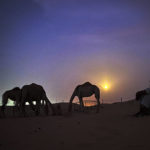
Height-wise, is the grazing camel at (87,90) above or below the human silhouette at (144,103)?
above

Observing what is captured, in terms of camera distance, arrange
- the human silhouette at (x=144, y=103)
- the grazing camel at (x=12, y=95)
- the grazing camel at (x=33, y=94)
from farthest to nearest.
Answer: the grazing camel at (x=12, y=95), the grazing camel at (x=33, y=94), the human silhouette at (x=144, y=103)

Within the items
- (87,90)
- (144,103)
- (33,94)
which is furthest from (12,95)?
(144,103)

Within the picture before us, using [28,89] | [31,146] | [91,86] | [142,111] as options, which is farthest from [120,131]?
[91,86]

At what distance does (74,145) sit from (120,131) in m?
2.05

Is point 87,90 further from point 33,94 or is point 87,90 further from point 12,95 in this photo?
point 12,95

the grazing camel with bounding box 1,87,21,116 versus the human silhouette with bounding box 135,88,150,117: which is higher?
the grazing camel with bounding box 1,87,21,116

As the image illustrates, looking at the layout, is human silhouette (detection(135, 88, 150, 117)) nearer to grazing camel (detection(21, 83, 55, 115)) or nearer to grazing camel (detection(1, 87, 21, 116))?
grazing camel (detection(21, 83, 55, 115))

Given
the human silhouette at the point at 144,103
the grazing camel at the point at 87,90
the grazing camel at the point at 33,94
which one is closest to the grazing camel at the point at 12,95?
the grazing camel at the point at 33,94

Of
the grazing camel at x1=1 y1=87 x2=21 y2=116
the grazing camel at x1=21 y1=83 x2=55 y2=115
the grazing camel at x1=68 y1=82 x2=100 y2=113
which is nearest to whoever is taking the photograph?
the grazing camel at x1=21 y1=83 x2=55 y2=115

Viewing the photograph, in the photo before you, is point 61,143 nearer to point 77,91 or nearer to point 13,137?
point 13,137

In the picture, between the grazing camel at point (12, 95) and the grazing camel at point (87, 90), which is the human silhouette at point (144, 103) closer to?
the grazing camel at point (87, 90)

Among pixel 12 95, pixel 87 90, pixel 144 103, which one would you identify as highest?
pixel 87 90

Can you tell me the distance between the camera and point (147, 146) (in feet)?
18.0

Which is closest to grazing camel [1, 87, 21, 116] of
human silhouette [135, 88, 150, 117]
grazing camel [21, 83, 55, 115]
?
grazing camel [21, 83, 55, 115]
